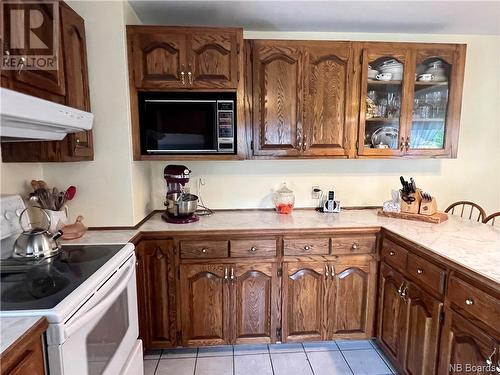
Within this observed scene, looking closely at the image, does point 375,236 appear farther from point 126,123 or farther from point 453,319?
point 126,123

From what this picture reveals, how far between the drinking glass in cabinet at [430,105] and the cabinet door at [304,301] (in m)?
1.19

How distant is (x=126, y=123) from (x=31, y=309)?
46.6 inches

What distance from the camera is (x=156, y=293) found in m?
1.88

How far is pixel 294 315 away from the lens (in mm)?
1958

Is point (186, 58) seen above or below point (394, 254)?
above

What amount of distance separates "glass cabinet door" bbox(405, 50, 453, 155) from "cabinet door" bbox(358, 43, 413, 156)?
82 millimetres

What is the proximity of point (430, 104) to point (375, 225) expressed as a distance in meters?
1.00

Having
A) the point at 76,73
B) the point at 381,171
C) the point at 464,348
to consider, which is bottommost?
the point at 464,348

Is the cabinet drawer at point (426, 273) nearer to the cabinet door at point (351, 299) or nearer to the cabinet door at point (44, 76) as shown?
the cabinet door at point (351, 299)

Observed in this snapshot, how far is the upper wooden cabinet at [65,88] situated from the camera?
1385mm

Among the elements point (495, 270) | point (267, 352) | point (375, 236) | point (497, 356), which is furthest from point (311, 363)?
point (495, 270)

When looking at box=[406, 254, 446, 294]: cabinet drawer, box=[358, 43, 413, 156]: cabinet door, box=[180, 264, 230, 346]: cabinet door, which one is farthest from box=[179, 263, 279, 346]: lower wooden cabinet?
box=[358, 43, 413, 156]: cabinet door

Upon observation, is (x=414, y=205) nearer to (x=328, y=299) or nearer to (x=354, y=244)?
(x=354, y=244)

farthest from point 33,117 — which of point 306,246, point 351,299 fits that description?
point 351,299
